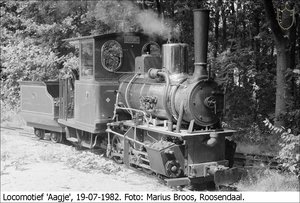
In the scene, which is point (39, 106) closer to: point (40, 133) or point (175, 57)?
point (40, 133)

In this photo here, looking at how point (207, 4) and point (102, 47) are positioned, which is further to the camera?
point (207, 4)

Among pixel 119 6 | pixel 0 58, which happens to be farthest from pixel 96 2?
pixel 0 58

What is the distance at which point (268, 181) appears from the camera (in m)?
7.11

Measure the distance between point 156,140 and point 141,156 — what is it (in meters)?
0.52

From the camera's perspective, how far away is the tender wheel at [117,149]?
9003 millimetres

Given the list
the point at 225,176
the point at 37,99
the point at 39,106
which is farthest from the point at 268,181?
the point at 37,99

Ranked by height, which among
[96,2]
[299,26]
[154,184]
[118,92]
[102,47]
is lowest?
[154,184]

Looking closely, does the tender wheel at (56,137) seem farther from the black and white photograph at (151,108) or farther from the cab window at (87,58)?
the cab window at (87,58)

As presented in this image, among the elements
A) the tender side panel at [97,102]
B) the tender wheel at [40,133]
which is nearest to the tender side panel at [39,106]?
the tender wheel at [40,133]

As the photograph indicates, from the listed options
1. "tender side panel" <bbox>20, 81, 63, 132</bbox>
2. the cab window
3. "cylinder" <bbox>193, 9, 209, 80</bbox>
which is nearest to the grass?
"cylinder" <bbox>193, 9, 209, 80</bbox>

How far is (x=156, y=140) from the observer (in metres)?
7.88

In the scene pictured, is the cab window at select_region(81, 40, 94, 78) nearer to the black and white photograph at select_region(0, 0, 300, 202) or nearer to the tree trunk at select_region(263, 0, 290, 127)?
the black and white photograph at select_region(0, 0, 300, 202)

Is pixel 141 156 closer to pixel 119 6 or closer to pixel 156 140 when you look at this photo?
pixel 156 140

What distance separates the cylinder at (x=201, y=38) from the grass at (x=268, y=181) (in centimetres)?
202
